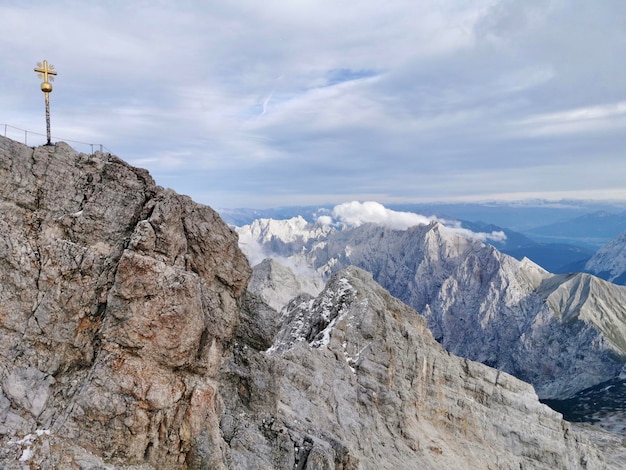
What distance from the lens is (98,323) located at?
30.7 metres

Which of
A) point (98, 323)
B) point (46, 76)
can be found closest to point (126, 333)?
point (98, 323)

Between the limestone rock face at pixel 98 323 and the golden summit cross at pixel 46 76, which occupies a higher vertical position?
the golden summit cross at pixel 46 76

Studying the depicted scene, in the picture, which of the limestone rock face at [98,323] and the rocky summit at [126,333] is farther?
the rocky summit at [126,333]

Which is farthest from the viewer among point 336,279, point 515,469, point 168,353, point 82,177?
point 336,279

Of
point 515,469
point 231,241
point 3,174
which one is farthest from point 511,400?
point 3,174

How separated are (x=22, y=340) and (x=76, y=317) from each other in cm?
320

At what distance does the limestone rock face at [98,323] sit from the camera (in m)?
28.1

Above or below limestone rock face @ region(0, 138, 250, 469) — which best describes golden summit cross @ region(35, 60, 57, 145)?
above

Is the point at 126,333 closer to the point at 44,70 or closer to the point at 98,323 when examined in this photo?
Answer: the point at 98,323

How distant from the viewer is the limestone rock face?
28.1 meters

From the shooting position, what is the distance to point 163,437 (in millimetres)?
30234

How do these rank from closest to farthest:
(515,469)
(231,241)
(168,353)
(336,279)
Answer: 1. (168,353)
2. (231,241)
3. (515,469)
4. (336,279)

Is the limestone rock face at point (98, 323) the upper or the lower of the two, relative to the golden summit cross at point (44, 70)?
lower

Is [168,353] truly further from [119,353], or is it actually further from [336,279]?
[336,279]
